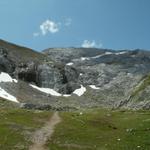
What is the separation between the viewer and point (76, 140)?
52.6 meters

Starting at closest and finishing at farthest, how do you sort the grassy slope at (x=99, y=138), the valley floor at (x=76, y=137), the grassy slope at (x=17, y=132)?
the grassy slope at (x=99, y=138) → the valley floor at (x=76, y=137) → the grassy slope at (x=17, y=132)

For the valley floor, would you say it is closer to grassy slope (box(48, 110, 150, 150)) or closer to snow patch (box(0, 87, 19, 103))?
grassy slope (box(48, 110, 150, 150))

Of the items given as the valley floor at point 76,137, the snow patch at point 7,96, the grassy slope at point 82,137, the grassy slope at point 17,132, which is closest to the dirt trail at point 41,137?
the valley floor at point 76,137

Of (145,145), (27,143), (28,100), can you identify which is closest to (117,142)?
(145,145)

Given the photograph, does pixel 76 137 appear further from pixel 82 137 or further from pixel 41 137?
pixel 41 137

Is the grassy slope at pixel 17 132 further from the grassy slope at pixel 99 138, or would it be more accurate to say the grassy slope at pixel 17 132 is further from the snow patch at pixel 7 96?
the snow patch at pixel 7 96

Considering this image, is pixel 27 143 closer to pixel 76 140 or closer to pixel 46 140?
pixel 46 140

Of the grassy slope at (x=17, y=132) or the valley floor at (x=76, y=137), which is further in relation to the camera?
the grassy slope at (x=17, y=132)

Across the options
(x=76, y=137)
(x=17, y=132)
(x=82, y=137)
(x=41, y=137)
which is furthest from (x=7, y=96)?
(x=82, y=137)

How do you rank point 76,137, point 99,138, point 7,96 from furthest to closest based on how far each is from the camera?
point 7,96 → point 76,137 → point 99,138

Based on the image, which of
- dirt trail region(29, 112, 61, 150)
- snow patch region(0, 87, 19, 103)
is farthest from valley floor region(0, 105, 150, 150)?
snow patch region(0, 87, 19, 103)

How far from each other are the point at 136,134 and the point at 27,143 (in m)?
16.6

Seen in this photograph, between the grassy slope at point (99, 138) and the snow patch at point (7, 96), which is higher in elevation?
the snow patch at point (7, 96)

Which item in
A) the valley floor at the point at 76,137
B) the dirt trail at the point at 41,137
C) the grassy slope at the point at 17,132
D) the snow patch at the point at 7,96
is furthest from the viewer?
the snow patch at the point at 7,96
